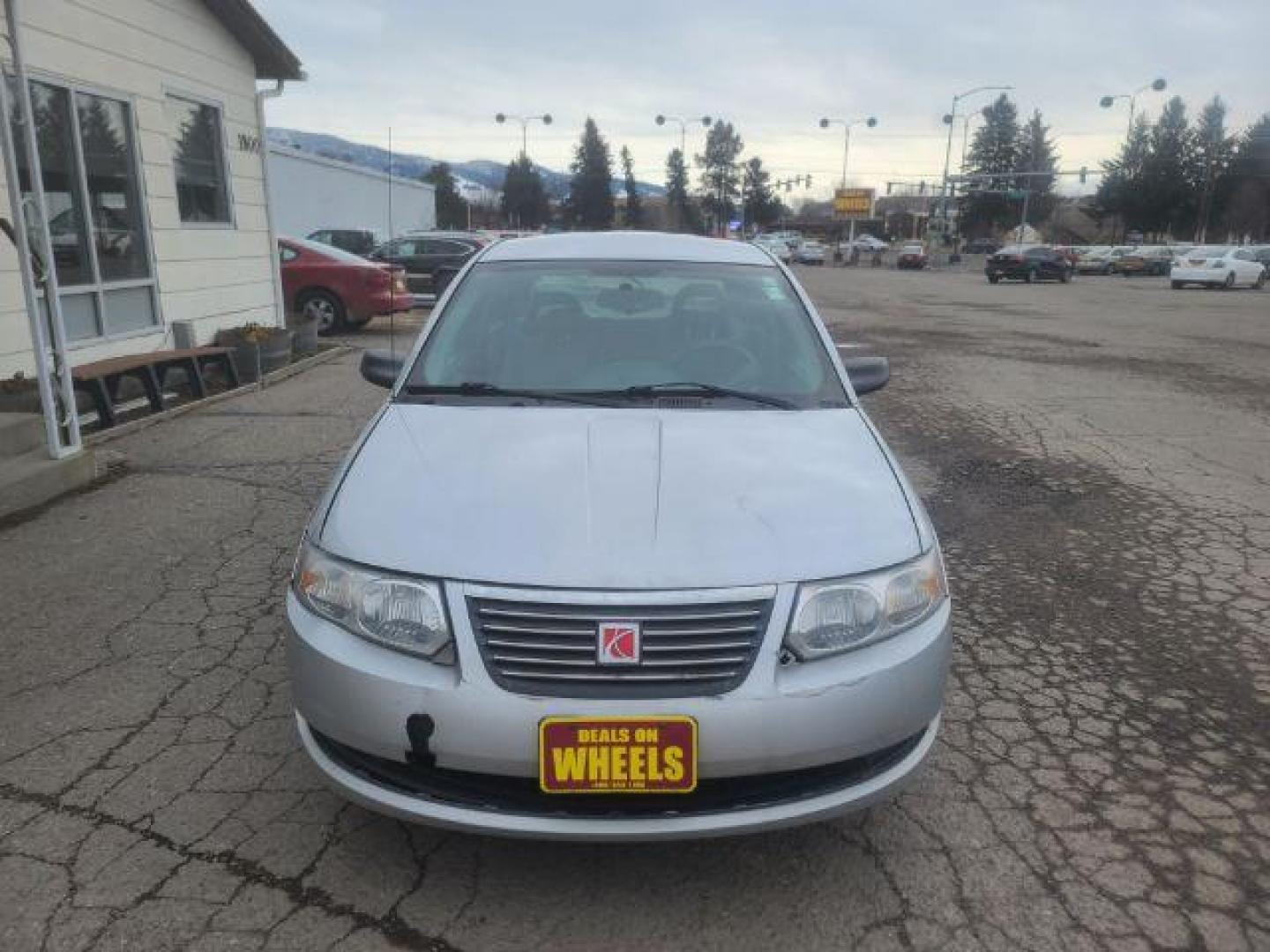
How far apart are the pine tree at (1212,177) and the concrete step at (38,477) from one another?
258 ft

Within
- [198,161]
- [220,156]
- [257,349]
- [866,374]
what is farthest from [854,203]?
[866,374]

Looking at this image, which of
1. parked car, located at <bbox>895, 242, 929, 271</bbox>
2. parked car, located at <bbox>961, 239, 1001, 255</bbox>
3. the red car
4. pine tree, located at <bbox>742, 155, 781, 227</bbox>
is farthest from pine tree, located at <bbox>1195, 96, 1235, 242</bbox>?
the red car

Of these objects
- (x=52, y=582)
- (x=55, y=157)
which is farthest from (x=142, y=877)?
(x=55, y=157)

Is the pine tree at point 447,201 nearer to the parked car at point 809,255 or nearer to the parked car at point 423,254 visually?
the parked car at point 809,255

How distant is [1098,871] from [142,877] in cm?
254

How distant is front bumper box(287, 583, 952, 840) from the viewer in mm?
2148

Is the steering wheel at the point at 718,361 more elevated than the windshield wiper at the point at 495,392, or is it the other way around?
the steering wheel at the point at 718,361

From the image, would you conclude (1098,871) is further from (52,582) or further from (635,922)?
(52,582)

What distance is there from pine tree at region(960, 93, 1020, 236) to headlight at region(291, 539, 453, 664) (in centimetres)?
9035

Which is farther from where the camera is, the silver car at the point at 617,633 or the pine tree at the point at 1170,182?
the pine tree at the point at 1170,182

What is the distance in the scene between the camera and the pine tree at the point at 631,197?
102 metres

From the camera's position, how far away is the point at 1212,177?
69438 mm

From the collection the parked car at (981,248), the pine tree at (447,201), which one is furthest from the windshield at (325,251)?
the parked car at (981,248)

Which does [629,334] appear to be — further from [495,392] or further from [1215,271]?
[1215,271]
